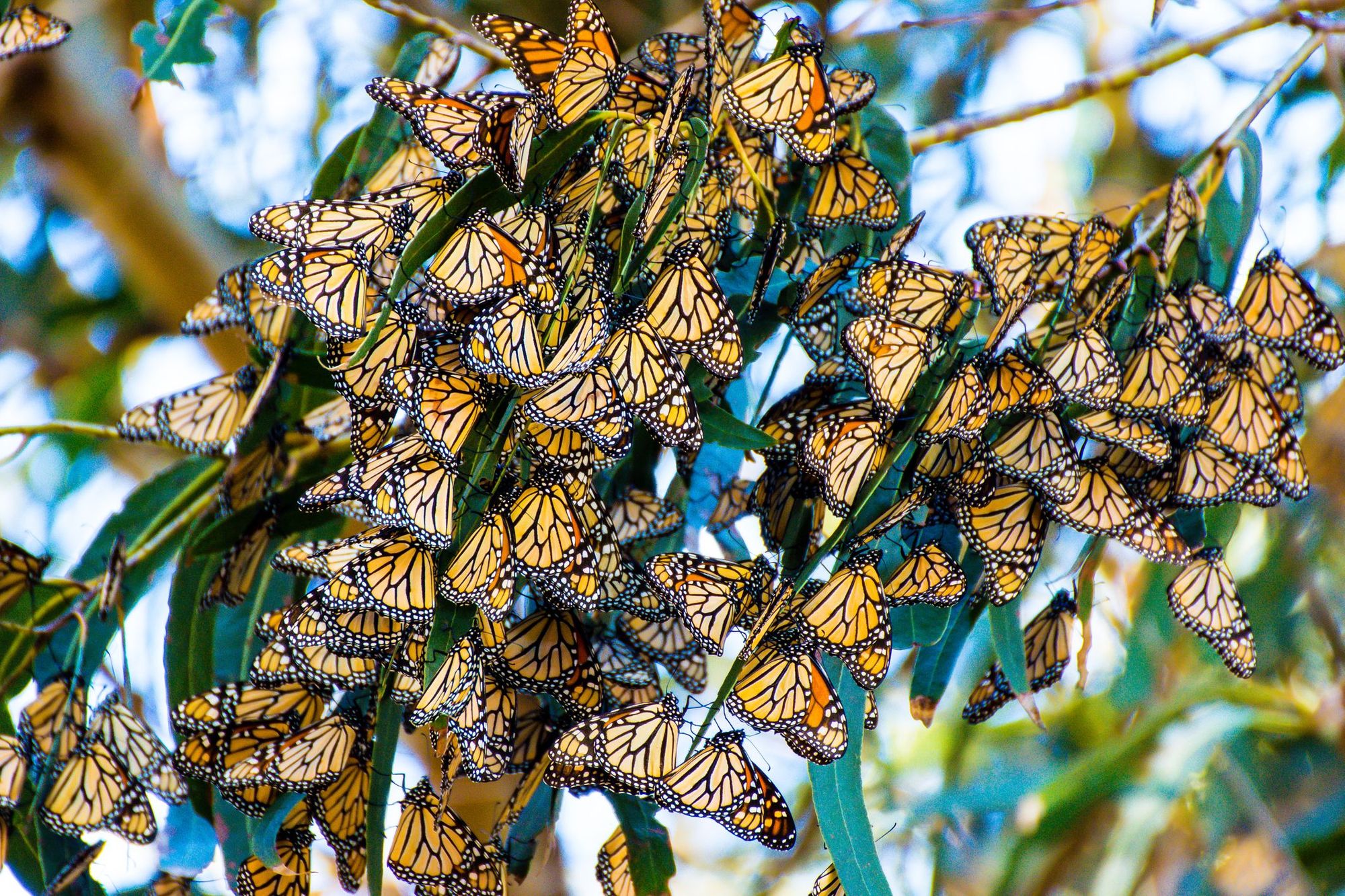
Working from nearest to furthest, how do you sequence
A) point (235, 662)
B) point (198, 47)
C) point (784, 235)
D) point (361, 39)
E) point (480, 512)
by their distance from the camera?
point (480, 512)
point (784, 235)
point (235, 662)
point (198, 47)
point (361, 39)

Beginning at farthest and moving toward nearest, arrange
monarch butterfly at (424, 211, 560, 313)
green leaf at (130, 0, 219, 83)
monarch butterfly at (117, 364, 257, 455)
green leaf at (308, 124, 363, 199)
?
green leaf at (130, 0, 219, 83)
green leaf at (308, 124, 363, 199)
monarch butterfly at (117, 364, 257, 455)
monarch butterfly at (424, 211, 560, 313)

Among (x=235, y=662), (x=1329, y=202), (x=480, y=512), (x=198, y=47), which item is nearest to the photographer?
(x=480, y=512)

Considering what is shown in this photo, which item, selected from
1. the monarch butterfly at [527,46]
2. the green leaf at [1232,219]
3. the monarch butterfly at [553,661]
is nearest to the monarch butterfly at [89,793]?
the monarch butterfly at [553,661]

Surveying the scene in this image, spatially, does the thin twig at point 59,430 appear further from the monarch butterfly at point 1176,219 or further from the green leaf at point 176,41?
the monarch butterfly at point 1176,219

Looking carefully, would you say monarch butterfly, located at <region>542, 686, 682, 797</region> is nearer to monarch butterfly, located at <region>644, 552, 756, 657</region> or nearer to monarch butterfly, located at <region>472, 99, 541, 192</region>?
monarch butterfly, located at <region>644, 552, 756, 657</region>

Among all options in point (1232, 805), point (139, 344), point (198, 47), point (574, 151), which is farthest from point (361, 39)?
point (1232, 805)

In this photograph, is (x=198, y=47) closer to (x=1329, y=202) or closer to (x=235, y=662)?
(x=235, y=662)

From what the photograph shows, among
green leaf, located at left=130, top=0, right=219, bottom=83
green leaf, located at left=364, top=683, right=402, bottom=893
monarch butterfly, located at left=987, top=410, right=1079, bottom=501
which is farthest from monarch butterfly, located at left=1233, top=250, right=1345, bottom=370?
green leaf, located at left=130, top=0, right=219, bottom=83
